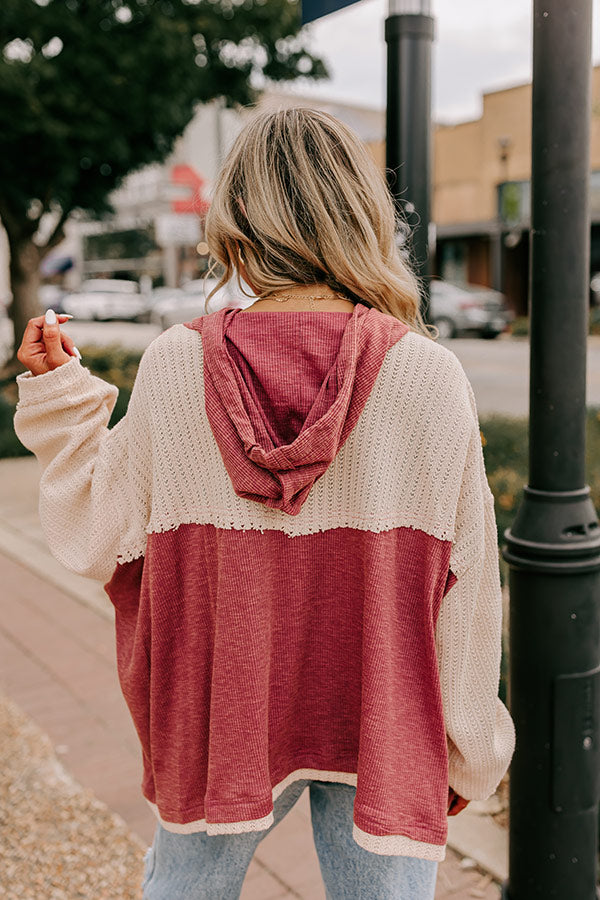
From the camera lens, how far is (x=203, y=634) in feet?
5.16

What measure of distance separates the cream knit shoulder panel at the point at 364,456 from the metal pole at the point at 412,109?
899mm

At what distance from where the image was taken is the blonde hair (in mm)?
1479

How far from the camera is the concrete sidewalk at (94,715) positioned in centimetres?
275

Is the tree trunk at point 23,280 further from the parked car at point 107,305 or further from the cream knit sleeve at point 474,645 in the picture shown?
the parked car at point 107,305

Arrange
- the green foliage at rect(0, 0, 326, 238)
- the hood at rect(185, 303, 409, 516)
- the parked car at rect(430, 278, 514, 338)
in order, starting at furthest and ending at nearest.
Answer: the parked car at rect(430, 278, 514, 338), the green foliage at rect(0, 0, 326, 238), the hood at rect(185, 303, 409, 516)

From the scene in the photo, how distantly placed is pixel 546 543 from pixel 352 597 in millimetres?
738

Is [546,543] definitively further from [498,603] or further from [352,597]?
[352,597]

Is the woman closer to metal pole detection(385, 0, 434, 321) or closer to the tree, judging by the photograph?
metal pole detection(385, 0, 434, 321)

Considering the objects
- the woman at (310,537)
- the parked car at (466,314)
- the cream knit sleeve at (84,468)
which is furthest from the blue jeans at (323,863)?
the parked car at (466,314)

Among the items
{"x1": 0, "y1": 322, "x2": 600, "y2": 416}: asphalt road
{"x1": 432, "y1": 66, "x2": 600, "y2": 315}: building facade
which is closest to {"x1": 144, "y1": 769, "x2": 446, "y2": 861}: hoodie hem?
{"x1": 0, "y1": 322, "x2": 600, "y2": 416}: asphalt road

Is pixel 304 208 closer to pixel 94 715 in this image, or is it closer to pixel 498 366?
pixel 94 715

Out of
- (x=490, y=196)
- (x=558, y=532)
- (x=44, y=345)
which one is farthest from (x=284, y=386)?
(x=490, y=196)

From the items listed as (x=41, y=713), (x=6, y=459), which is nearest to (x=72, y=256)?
(x=6, y=459)

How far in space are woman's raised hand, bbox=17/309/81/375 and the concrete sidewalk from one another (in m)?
1.72
